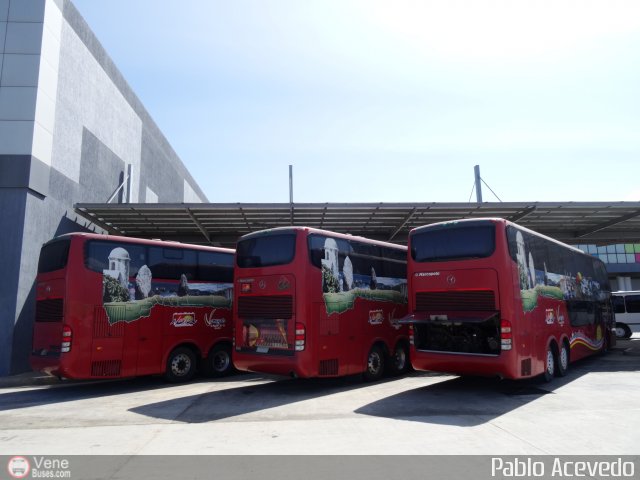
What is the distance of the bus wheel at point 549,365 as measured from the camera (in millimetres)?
11094

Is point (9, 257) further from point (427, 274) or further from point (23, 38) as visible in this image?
point (427, 274)

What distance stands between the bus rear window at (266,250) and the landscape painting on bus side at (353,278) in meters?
0.83

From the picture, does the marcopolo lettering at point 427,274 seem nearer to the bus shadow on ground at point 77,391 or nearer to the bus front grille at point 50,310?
the bus shadow on ground at point 77,391

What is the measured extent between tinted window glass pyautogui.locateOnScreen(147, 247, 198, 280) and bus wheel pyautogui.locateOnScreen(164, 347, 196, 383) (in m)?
2.00

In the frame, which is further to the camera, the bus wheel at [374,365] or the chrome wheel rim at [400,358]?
the chrome wheel rim at [400,358]

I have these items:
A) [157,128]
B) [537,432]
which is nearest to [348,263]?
[537,432]

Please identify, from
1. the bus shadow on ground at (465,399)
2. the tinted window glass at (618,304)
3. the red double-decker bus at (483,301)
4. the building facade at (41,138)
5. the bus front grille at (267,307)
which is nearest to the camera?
the bus shadow on ground at (465,399)

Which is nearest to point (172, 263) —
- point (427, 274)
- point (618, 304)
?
point (427, 274)

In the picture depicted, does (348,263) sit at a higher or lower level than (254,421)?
higher

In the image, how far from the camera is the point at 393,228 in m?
20.5

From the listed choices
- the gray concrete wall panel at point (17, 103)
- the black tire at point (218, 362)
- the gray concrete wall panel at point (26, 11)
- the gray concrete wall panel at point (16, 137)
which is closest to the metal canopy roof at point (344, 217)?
the gray concrete wall panel at point (16, 137)

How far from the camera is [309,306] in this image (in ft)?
33.8
